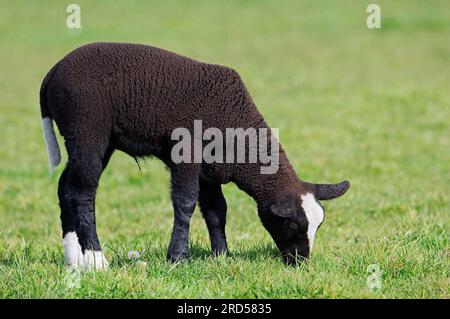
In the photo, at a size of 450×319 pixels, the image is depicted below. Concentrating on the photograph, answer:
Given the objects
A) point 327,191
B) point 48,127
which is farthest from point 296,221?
point 48,127

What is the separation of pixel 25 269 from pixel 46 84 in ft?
5.24

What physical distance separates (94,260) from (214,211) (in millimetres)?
1236

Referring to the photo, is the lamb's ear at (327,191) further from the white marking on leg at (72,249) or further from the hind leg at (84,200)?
the white marking on leg at (72,249)

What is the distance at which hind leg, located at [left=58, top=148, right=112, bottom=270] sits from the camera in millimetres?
6684

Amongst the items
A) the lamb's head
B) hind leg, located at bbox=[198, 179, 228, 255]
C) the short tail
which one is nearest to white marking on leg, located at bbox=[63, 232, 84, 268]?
the short tail

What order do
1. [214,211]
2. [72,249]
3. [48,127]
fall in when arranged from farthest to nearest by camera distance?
1. [214,211]
2. [48,127]
3. [72,249]

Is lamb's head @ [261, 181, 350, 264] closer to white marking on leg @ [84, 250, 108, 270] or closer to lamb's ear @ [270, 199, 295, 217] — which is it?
→ lamb's ear @ [270, 199, 295, 217]

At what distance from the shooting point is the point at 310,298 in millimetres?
5625

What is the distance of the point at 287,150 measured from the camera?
544 inches

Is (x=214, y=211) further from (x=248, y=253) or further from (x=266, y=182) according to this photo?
(x=266, y=182)

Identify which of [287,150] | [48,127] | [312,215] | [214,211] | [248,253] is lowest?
[287,150]

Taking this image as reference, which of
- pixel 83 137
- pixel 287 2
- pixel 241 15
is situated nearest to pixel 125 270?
pixel 83 137

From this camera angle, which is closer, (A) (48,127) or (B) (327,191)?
(B) (327,191)
